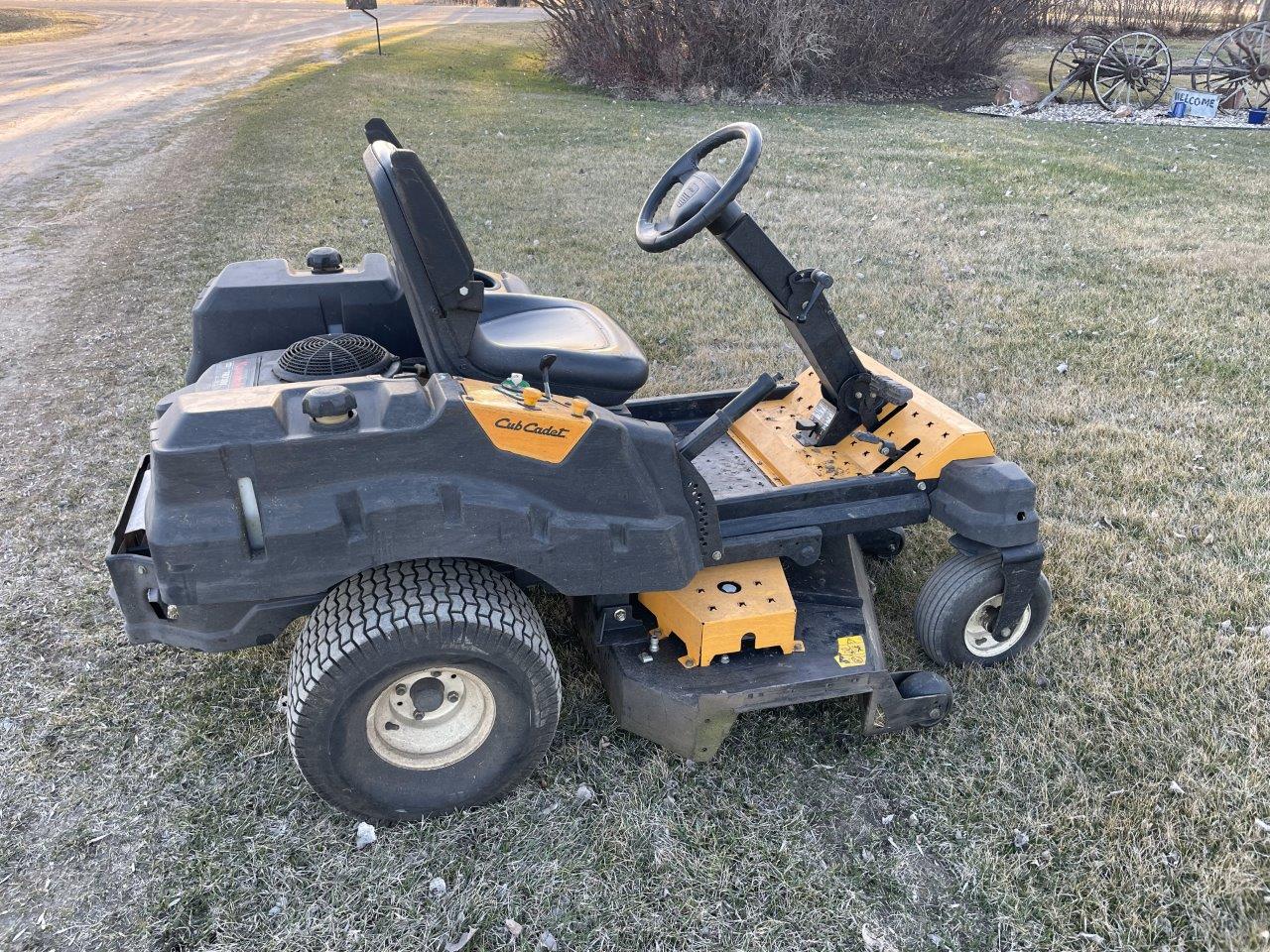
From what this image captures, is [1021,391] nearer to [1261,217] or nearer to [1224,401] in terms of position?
[1224,401]

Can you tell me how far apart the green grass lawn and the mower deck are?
0.13 metres

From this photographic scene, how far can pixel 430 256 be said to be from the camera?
7.25 ft

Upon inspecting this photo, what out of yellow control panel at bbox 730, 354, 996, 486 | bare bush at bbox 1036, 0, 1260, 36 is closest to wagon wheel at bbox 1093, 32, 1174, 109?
bare bush at bbox 1036, 0, 1260, 36

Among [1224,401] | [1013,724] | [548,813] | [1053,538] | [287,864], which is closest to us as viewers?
[287,864]

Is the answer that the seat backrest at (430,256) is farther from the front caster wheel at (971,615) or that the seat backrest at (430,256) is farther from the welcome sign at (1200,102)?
the welcome sign at (1200,102)

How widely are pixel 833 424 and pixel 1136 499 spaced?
1572mm

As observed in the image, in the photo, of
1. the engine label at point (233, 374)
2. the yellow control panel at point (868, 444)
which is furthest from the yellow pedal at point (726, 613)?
the engine label at point (233, 374)

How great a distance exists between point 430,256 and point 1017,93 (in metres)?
15.7

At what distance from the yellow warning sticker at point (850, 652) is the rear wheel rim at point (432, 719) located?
36.6 inches

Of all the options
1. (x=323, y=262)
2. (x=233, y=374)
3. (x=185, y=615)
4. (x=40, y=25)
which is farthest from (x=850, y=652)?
(x=40, y=25)

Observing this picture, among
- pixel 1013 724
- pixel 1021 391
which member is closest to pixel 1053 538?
pixel 1013 724

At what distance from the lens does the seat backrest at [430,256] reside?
216 centimetres

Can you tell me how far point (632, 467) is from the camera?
7.21 ft

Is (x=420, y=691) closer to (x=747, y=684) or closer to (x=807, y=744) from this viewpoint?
(x=747, y=684)
